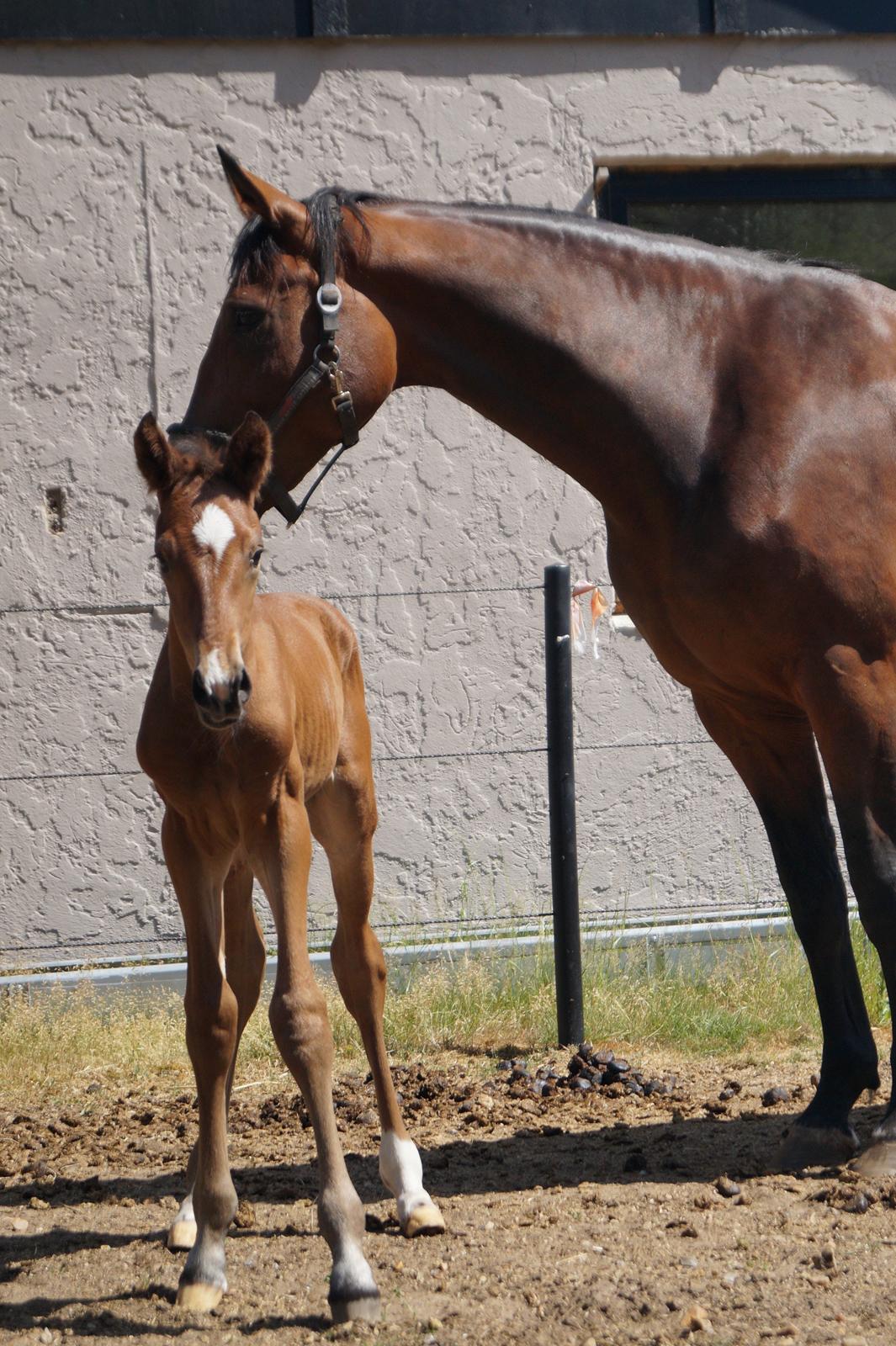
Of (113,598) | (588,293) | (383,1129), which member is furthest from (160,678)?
(113,598)

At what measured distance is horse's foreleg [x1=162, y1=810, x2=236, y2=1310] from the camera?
301 centimetres

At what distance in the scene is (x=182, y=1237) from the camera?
11.1 ft

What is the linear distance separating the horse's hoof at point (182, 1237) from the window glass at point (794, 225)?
4938 mm

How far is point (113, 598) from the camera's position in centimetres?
614

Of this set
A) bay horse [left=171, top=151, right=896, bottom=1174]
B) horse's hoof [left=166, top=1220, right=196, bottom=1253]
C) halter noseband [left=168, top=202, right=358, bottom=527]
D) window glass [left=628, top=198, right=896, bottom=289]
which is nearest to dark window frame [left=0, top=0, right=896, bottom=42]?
window glass [left=628, top=198, right=896, bottom=289]

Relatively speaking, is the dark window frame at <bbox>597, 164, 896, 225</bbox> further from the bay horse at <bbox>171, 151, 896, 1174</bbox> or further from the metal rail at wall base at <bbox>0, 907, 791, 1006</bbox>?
the metal rail at wall base at <bbox>0, 907, 791, 1006</bbox>

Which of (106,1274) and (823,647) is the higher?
(823,647)

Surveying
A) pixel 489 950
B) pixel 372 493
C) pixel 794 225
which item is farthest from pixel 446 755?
pixel 794 225

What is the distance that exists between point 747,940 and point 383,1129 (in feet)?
9.72

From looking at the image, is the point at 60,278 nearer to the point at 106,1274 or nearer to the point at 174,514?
the point at 174,514

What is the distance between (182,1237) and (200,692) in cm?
150

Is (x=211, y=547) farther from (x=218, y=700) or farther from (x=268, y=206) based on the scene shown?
(x=268, y=206)

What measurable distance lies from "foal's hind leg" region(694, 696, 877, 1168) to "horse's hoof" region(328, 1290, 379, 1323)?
5.16ft

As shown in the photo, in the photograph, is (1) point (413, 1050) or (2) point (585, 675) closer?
(1) point (413, 1050)
